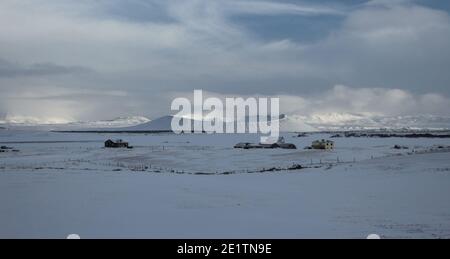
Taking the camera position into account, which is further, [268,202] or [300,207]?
[268,202]

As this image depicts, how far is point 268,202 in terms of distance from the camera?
15.6 meters

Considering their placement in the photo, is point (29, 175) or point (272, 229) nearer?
point (272, 229)

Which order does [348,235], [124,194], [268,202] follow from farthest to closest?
1. [124,194]
2. [268,202]
3. [348,235]

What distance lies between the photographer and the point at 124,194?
1702 cm
